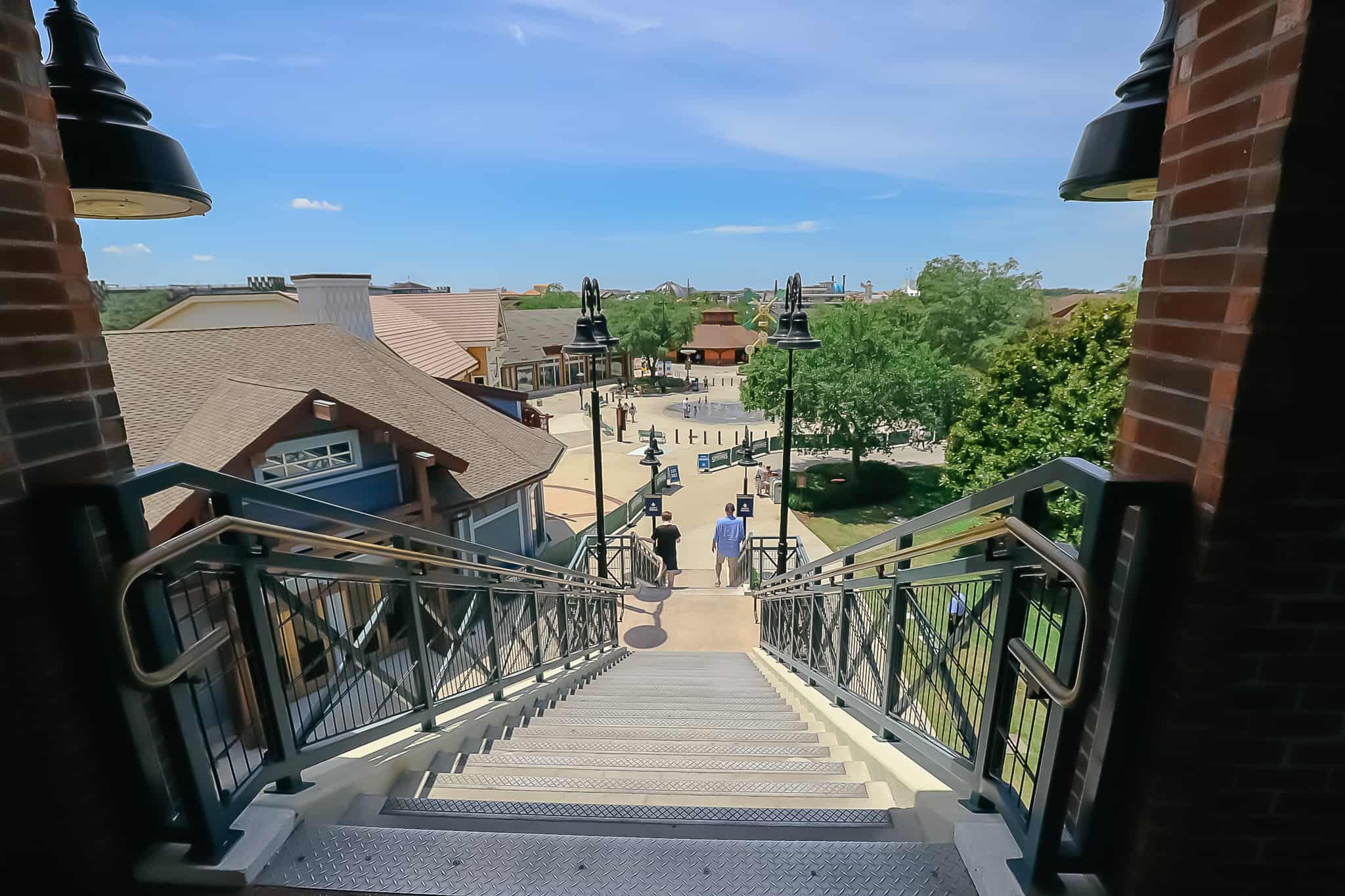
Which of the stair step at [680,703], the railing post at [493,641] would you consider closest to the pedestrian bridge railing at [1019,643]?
the stair step at [680,703]

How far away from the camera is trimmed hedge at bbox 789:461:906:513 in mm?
22922

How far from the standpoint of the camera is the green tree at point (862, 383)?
2225 centimetres

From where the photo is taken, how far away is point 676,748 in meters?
3.91

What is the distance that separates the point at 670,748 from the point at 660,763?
359mm

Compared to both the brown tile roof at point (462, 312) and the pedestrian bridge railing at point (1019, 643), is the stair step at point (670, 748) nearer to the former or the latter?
the pedestrian bridge railing at point (1019, 643)

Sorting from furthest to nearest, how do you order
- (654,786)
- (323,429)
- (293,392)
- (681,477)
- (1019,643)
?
(681,477) → (323,429) → (293,392) → (654,786) → (1019,643)

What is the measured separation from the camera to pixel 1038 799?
1.82 m

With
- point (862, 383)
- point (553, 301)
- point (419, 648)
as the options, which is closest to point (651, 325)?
point (862, 383)

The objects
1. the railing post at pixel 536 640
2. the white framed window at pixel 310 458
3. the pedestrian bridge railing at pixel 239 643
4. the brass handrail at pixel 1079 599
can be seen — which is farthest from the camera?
the white framed window at pixel 310 458

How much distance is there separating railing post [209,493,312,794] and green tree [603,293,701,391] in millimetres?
46568

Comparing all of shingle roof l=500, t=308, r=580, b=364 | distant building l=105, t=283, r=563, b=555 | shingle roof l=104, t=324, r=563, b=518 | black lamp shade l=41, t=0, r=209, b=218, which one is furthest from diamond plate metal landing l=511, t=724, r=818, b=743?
shingle roof l=500, t=308, r=580, b=364

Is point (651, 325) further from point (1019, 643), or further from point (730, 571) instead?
point (1019, 643)

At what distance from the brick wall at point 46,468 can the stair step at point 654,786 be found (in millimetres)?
1521

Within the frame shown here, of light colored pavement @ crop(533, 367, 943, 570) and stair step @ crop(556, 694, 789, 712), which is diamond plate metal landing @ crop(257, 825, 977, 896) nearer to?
stair step @ crop(556, 694, 789, 712)
